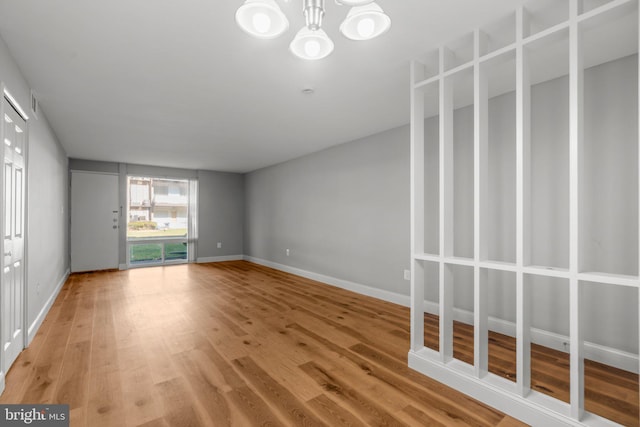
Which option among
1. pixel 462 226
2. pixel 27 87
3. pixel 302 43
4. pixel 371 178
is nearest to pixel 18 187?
pixel 27 87

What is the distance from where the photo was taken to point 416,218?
249 centimetres

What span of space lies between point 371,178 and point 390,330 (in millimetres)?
2269

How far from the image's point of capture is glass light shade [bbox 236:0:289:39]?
140 cm

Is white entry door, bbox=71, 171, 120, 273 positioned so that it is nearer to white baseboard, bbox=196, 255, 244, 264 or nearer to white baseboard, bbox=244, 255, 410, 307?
white baseboard, bbox=196, 255, 244, 264

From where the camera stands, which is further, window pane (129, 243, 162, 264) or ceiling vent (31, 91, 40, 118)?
window pane (129, 243, 162, 264)

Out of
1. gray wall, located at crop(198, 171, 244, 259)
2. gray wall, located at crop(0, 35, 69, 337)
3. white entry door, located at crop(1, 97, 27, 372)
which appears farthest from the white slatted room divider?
gray wall, located at crop(198, 171, 244, 259)

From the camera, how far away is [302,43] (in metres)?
1.65

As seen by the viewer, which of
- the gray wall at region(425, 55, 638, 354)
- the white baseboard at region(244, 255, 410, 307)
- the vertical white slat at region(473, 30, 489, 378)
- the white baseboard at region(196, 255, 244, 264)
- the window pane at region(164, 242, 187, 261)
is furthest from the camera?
the white baseboard at region(196, 255, 244, 264)

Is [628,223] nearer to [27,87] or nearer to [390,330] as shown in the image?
[390,330]

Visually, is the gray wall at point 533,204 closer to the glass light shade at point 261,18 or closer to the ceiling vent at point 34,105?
the glass light shade at point 261,18

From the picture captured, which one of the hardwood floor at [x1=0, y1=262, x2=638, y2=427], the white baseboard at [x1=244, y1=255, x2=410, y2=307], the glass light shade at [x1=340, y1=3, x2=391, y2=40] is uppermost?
the glass light shade at [x1=340, y1=3, x2=391, y2=40]

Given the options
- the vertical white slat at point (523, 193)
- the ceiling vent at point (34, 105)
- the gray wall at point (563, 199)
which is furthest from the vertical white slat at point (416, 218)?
the ceiling vent at point (34, 105)

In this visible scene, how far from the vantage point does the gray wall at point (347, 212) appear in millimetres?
4285

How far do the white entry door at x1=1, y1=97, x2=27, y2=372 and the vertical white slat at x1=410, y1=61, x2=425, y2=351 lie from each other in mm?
2990
